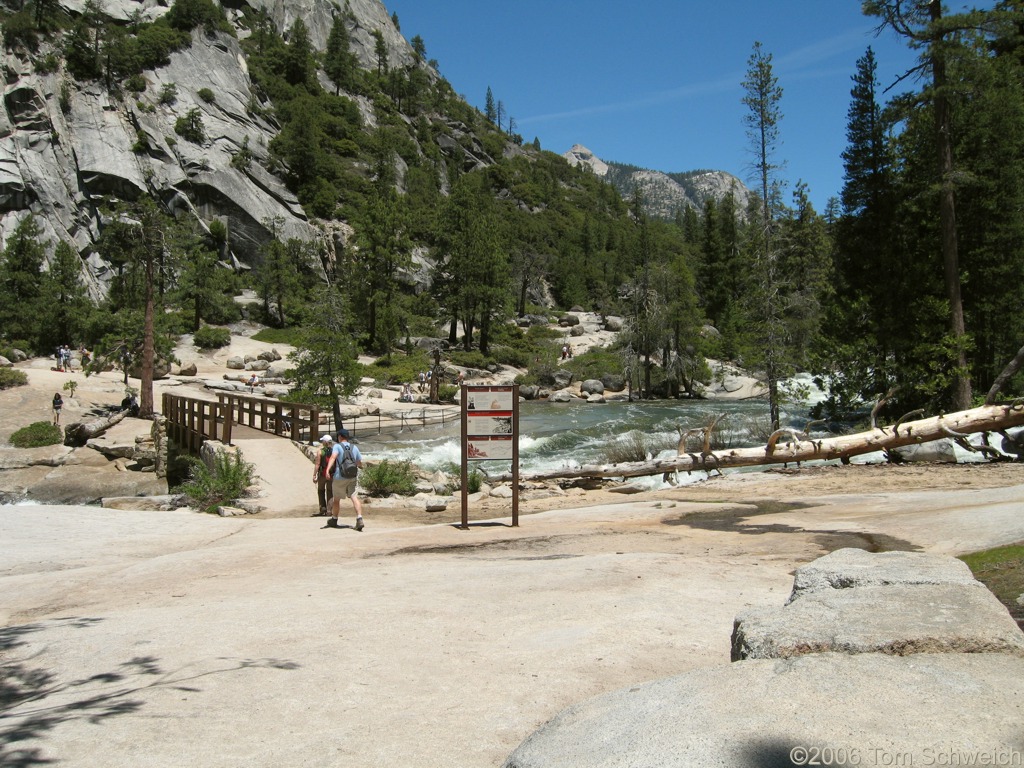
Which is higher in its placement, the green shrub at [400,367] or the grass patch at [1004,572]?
the green shrub at [400,367]

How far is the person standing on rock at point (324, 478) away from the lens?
42.6 ft

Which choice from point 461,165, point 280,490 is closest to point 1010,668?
point 280,490

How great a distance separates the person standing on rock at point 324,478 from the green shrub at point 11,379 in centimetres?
2744

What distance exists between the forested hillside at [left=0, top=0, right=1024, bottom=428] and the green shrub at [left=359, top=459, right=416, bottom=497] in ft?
36.7

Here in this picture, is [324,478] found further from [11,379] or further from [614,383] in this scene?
[614,383]

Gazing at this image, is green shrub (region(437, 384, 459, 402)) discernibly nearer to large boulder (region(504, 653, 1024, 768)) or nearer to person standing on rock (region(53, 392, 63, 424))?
person standing on rock (region(53, 392, 63, 424))

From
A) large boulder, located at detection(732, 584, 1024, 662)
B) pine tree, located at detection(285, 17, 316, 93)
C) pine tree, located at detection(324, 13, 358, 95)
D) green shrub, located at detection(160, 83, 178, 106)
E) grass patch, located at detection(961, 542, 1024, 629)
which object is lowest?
grass patch, located at detection(961, 542, 1024, 629)

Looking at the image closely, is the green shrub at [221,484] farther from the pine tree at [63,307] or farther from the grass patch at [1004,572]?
the pine tree at [63,307]

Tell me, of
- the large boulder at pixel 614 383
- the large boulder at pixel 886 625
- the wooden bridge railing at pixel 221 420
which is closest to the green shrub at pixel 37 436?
the wooden bridge railing at pixel 221 420

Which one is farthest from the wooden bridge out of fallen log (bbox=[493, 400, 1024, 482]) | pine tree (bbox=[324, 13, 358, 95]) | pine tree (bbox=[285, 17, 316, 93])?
pine tree (bbox=[324, 13, 358, 95])

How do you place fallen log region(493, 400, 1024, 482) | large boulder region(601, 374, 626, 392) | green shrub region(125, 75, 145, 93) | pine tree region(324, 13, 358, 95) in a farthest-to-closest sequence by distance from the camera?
pine tree region(324, 13, 358, 95) → green shrub region(125, 75, 145, 93) → large boulder region(601, 374, 626, 392) → fallen log region(493, 400, 1024, 482)

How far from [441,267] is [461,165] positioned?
86.2 metres

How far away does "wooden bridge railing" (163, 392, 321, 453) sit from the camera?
1945 centimetres

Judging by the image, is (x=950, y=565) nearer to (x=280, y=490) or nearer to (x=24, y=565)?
(x=24, y=565)
